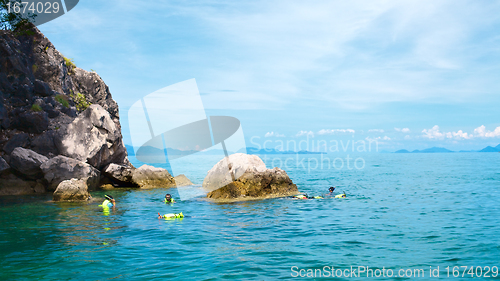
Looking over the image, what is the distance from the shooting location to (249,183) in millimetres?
23344

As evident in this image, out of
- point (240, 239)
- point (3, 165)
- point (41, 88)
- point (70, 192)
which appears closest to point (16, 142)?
point (3, 165)

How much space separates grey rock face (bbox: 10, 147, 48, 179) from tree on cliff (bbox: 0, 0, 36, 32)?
10.4 metres

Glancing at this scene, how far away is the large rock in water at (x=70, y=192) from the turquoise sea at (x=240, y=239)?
1.15 meters

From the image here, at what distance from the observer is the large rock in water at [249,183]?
74.8 ft

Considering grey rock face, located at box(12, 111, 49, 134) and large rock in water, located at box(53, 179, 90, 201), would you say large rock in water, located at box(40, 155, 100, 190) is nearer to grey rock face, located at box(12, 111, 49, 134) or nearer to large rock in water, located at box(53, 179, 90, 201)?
large rock in water, located at box(53, 179, 90, 201)

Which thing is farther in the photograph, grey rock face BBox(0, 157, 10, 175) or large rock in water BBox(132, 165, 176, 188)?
large rock in water BBox(132, 165, 176, 188)

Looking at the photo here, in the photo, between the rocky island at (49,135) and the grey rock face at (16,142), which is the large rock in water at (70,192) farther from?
the grey rock face at (16,142)

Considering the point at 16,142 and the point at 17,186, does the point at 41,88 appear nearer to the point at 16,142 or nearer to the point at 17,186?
the point at 16,142

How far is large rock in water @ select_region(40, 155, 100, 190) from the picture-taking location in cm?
2566

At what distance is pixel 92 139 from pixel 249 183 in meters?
15.1

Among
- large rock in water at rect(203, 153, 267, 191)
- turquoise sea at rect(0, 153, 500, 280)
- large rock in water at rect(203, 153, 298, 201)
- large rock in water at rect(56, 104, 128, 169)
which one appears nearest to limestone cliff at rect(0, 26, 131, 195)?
large rock in water at rect(56, 104, 128, 169)

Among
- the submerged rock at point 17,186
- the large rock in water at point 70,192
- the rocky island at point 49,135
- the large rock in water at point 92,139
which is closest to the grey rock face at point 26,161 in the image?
the rocky island at point 49,135

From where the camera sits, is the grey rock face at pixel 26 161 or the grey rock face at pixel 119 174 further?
the grey rock face at pixel 119 174

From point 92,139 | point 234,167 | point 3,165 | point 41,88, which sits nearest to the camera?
point 234,167
